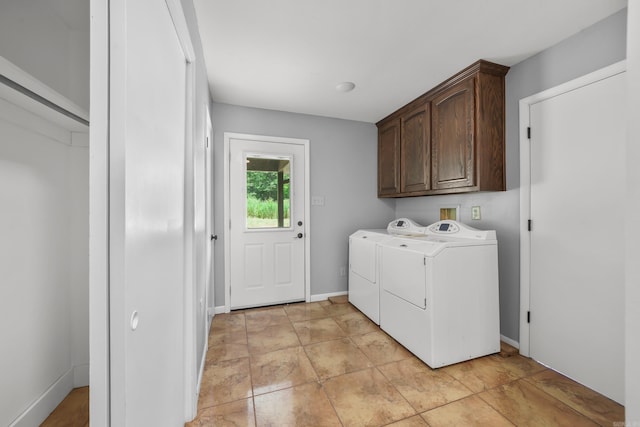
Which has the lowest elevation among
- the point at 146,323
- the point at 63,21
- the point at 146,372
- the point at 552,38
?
the point at 146,372

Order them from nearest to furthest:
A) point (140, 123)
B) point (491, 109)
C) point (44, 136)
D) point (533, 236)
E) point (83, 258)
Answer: point (140, 123), point (44, 136), point (83, 258), point (533, 236), point (491, 109)

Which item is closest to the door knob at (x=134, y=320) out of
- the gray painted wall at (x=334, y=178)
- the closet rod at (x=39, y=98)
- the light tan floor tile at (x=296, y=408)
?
the closet rod at (x=39, y=98)

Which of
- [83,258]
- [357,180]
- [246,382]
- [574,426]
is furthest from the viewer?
[357,180]

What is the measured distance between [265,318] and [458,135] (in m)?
2.59

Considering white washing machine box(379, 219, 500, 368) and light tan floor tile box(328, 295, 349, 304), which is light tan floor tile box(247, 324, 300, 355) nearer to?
light tan floor tile box(328, 295, 349, 304)

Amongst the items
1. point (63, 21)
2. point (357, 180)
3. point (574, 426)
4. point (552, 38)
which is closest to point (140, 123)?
point (63, 21)

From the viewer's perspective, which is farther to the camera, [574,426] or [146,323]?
[574,426]

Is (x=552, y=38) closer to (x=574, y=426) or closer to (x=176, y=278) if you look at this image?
(x=574, y=426)

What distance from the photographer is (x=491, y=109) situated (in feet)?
6.76

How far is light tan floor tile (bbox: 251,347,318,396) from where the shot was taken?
1661mm

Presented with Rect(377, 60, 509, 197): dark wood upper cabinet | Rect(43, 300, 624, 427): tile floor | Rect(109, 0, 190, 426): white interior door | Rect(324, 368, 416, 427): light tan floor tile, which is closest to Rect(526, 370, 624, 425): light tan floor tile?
Rect(43, 300, 624, 427): tile floor

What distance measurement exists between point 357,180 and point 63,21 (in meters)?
2.90

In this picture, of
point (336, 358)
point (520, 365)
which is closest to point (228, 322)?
point (336, 358)

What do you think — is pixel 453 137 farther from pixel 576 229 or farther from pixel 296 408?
pixel 296 408
